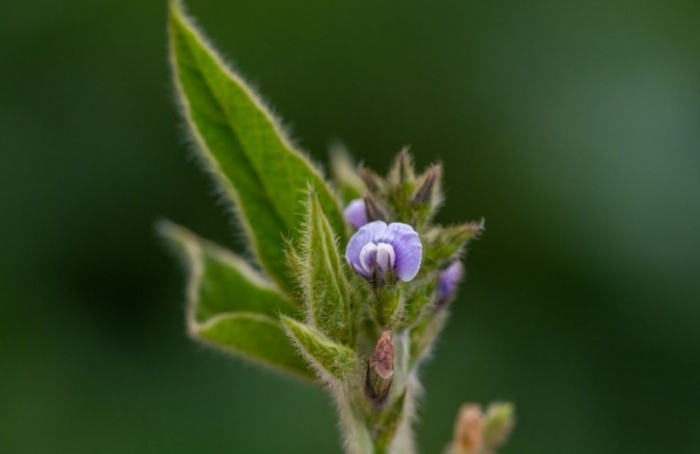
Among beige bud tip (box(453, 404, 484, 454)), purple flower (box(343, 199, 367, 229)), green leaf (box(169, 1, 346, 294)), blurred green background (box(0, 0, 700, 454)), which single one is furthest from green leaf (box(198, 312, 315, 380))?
blurred green background (box(0, 0, 700, 454))

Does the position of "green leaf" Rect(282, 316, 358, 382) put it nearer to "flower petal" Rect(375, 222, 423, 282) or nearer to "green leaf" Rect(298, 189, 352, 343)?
"green leaf" Rect(298, 189, 352, 343)

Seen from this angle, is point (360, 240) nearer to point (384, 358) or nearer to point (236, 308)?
point (384, 358)

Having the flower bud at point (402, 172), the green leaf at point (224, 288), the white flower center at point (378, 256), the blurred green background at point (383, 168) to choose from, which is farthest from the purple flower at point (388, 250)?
the blurred green background at point (383, 168)

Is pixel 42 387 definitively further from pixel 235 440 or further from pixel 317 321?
pixel 317 321

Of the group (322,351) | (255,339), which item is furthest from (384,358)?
(255,339)

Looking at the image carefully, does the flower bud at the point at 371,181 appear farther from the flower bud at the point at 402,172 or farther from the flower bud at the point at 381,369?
the flower bud at the point at 381,369

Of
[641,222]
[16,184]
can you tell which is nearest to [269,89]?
[16,184]
